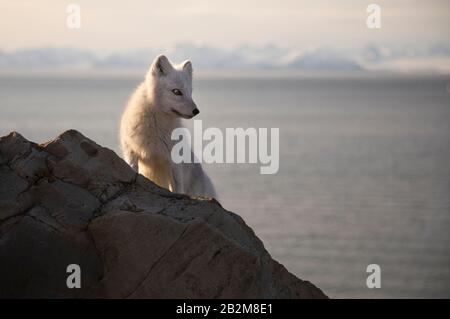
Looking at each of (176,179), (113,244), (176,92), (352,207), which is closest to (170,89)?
(176,92)

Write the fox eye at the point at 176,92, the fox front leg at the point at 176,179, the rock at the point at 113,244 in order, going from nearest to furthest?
the rock at the point at 113,244, the fox front leg at the point at 176,179, the fox eye at the point at 176,92

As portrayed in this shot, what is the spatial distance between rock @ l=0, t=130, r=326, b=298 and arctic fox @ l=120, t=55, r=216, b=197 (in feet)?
8.29

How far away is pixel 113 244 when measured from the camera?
740 centimetres

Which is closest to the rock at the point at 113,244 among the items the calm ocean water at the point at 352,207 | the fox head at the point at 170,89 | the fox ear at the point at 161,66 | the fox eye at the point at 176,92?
the fox head at the point at 170,89

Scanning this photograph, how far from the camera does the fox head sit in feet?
34.0

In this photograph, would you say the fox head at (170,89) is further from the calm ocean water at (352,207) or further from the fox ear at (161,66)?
the calm ocean water at (352,207)

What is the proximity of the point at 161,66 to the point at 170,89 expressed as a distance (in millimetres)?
402

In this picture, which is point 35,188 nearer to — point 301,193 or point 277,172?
point 301,193

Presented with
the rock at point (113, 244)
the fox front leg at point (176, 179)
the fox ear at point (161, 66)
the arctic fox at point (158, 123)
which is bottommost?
the rock at point (113, 244)

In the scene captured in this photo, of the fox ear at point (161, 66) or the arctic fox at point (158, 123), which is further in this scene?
the fox ear at point (161, 66)

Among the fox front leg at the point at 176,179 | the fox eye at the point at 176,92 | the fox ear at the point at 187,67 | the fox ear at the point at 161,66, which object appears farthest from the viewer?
the fox ear at the point at 187,67

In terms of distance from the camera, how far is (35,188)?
7.67 metres

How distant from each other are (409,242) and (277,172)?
12.2 meters

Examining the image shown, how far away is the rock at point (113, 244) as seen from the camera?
7254 mm
